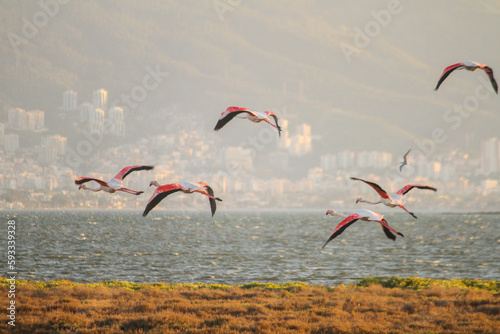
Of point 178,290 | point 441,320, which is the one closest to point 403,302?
point 441,320

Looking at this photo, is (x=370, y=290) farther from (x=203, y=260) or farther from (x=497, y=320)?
(x=203, y=260)

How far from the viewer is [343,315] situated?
69.7 feet

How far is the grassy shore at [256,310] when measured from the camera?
18.7 metres

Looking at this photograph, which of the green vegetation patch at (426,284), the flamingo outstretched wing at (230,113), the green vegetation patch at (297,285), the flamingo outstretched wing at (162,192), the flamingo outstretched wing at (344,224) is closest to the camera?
the flamingo outstretched wing at (344,224)

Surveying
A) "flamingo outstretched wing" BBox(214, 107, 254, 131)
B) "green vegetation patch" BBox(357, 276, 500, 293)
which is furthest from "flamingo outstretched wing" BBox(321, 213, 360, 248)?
"green vegetation patch" BBox(357, 276, 500, 293)

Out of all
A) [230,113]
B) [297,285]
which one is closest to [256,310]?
[297,285]

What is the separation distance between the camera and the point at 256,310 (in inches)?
869

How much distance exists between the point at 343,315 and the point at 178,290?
1058cm

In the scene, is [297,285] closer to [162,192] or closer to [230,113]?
[230,113]

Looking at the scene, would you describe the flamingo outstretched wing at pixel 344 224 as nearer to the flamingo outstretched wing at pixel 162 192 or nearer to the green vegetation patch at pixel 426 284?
the flamingo outstretched wing at pixel 162 192

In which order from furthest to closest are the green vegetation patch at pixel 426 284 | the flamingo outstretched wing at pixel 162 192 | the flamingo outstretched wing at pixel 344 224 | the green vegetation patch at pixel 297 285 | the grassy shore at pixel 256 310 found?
the green vegetation patch at pixel 426 284 < the green vegetation patch at pixel 297 285 < the grassy shore at pixel 256 310 < the flamingo outstretched wing at pixel 162 192 < the flamingo outstretched wing at pixel 344 224

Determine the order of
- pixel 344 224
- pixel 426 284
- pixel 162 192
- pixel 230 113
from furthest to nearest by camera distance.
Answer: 1. pixel 426 284
2. pixel 230 113
3. pixel 162 192
4. pixel 344 224

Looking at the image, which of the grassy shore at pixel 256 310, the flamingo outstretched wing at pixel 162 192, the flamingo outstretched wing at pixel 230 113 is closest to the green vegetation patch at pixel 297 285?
the grassy shore at pixel 256 310

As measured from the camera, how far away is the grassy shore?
18.7m
